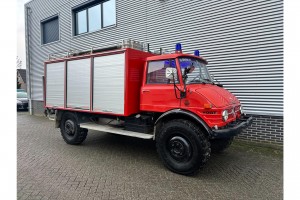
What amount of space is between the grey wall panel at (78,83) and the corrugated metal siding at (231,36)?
3756mm

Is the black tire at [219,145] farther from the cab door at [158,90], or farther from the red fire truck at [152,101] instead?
the cab door at [158,90]

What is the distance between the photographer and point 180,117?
4.75m

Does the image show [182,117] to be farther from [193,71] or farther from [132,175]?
[132,175]

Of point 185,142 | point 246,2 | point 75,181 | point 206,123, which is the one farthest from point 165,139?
point 246,2

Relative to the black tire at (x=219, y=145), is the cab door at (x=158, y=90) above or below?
above

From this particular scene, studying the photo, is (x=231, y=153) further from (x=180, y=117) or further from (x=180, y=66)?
(x=180, y=66)

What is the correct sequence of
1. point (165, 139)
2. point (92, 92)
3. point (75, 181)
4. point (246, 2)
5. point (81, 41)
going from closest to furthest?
1. point (75, 181)
2. point (165, 139)
3. point (92, 92)
4. point (246, 2)
5. point (81, 41)

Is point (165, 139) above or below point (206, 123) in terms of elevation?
below

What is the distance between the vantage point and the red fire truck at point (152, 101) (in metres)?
4.38

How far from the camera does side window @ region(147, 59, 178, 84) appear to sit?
4906mm

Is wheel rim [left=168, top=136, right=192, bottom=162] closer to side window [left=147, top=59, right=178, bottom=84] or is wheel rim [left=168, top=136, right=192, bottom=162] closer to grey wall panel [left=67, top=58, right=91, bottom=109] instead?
side window [left=147, top=59, right=178, bottom=84]

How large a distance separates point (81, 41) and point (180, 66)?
897cm

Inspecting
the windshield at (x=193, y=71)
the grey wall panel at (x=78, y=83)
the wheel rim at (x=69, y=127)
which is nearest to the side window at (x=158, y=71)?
the windshield at (x=193, y=71)

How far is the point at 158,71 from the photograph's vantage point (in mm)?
5113
